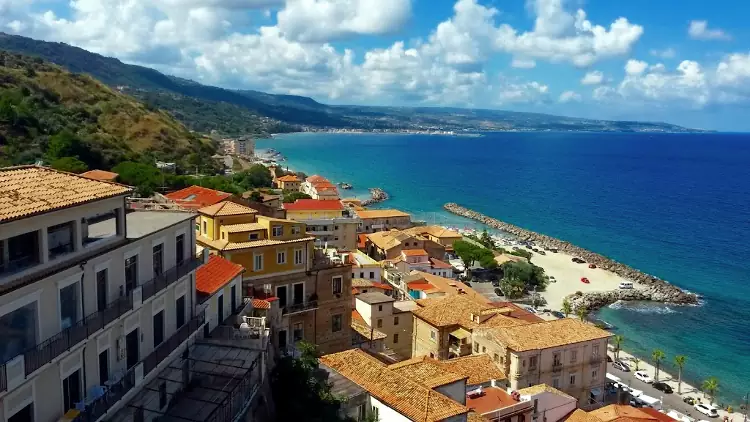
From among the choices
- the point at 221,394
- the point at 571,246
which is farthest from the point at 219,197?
the point at 571,246

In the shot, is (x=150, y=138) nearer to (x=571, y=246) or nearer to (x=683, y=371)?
(x=571, y=246)

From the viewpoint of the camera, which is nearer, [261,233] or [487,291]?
[261,233]

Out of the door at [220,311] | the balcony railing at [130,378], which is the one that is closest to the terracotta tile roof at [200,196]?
the door at [220,311]

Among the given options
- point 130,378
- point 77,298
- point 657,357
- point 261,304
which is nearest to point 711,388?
point 657,357

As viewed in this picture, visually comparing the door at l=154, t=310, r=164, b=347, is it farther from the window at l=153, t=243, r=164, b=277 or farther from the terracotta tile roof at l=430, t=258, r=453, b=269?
the terracotta tile roof at l=430, t=258, r=453, b=269

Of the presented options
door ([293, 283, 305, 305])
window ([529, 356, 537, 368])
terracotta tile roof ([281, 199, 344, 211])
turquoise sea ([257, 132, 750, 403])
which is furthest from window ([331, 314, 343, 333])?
terracotta tile roof ([281, 199, 344, 211])

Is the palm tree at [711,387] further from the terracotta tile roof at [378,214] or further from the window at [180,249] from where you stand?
the terracotta tile roof at [378,214]
